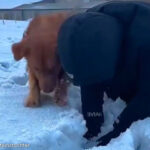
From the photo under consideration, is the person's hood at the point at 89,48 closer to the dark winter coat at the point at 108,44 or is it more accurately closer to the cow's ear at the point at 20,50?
the dark winter coat at the point at 108,44

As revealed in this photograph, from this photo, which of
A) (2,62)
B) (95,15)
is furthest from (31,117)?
(2,62)

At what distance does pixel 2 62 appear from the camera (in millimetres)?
4742

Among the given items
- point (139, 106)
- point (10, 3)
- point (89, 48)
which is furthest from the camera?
point (10, 3)

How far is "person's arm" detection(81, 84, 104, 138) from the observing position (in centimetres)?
296

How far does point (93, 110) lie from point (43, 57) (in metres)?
0.44

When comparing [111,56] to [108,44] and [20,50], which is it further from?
[20,50]

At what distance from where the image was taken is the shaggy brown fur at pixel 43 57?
3090mm

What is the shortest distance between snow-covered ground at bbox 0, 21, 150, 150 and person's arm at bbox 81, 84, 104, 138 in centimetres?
5

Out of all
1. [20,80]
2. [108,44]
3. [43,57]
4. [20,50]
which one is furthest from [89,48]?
[20,80]

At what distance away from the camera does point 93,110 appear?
3.00m

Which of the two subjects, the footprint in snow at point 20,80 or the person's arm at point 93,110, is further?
the footprint in snow at point 20,80

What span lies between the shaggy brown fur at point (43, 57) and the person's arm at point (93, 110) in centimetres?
26

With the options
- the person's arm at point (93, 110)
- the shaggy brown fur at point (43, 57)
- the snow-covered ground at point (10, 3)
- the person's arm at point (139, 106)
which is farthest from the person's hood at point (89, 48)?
the snow-covered ground at point (10, 3)

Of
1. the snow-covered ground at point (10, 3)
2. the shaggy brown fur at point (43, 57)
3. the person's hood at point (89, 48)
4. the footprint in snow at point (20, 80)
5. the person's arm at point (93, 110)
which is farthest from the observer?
the snow-covered ground at point (10, 3)
